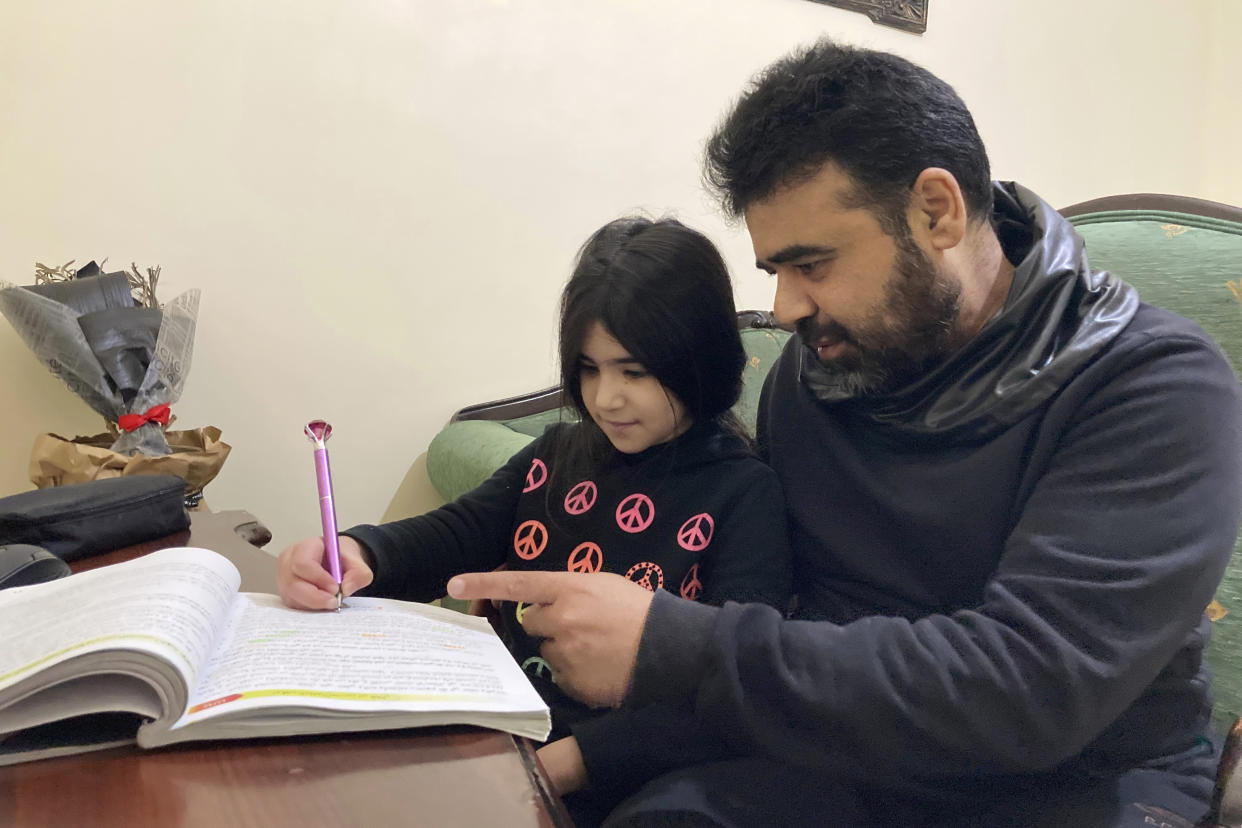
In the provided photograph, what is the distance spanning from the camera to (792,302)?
879mm

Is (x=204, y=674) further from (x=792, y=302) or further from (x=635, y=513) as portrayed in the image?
(x=792, y=302)

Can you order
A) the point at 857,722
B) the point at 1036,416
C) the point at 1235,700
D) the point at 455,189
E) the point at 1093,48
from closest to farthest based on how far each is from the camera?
the point at 857,722, the point at 1036,416, the point at 1235,700, the point at 455,189, the point at 1093,48

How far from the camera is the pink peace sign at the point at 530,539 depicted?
100 cm

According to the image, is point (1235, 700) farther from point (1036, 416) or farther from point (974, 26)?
point (974, 26)

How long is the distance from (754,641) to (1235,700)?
626 mm

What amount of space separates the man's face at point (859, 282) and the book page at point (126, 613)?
65 cm

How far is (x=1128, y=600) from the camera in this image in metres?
0.56

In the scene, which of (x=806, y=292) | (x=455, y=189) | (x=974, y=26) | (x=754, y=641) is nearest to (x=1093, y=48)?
(x=974, y=26)

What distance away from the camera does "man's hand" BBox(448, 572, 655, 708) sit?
0.59 m

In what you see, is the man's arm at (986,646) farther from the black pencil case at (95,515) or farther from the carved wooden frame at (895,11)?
the carved wooden frame at (895,11)

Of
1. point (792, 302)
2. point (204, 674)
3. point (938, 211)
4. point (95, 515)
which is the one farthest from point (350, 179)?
point (204, 674)

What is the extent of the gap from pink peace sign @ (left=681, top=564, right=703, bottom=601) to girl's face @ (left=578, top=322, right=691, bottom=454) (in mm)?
174

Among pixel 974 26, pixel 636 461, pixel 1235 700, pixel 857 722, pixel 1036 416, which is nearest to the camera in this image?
pixel 857 722

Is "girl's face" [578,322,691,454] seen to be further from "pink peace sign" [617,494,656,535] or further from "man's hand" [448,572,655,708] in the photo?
"man's hand" [448,572,655,708]
